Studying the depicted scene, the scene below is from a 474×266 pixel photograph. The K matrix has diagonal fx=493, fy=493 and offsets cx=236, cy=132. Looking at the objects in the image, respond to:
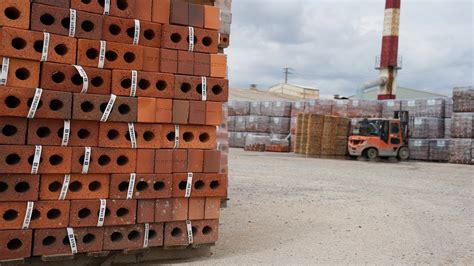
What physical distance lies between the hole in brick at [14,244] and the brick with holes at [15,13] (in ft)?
5.76

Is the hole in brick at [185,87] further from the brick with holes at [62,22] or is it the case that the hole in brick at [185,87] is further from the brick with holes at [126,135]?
the brick with holes at [62,22]

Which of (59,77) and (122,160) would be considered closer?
(59,77)

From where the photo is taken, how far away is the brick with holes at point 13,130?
3977 millimetres

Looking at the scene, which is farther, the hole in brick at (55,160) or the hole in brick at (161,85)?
the hole in brick at (161,85)

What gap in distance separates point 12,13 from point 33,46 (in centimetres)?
32

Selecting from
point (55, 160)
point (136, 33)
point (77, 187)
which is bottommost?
point (77, 187)

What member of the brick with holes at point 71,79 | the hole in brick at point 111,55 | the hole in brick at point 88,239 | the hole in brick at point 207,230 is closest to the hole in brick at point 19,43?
the brick with holes at point 71,79

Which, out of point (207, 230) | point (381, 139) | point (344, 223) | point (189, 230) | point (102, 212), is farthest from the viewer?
point (381, 139)

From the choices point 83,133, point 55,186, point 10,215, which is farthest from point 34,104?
point 10,215

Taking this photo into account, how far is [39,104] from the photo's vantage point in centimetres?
402

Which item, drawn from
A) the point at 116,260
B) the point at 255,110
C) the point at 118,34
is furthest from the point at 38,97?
the point at 255,110

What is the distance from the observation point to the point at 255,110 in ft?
95.3

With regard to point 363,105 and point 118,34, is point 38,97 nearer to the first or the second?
point 118,34

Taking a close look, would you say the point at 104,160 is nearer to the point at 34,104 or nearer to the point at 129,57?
the point at 34,104
